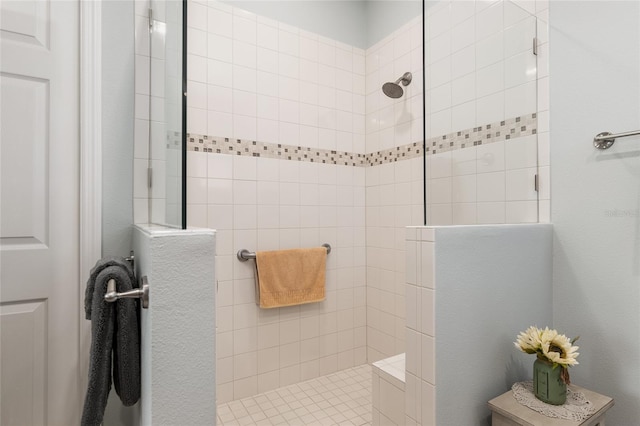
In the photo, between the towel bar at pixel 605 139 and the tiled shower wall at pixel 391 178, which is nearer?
the towel bar at pixel 605 139

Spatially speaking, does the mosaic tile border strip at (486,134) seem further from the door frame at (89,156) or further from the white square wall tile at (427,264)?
the door frame at (89,156)

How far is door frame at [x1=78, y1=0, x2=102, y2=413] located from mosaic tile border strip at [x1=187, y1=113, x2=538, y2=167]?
0.49 m

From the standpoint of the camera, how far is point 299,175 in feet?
7.13

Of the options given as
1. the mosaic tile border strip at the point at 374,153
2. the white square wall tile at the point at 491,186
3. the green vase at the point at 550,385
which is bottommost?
the green vase at the point at 550,385

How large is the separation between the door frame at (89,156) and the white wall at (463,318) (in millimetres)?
1281

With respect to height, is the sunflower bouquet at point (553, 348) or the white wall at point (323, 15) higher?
the white wall at point (323, 15)

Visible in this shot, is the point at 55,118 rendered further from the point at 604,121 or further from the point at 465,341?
the point at 604,121

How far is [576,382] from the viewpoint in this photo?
139 cm

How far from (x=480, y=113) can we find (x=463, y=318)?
817 mm

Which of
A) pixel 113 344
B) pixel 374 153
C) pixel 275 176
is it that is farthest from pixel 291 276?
pixel 113 344

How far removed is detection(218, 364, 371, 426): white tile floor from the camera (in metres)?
1.76

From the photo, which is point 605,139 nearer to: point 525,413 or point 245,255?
point 525,413

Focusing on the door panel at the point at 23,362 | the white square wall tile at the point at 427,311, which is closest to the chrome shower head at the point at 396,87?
the white square wall tile at the point at 427,311

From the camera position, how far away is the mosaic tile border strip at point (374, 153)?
131 cm
